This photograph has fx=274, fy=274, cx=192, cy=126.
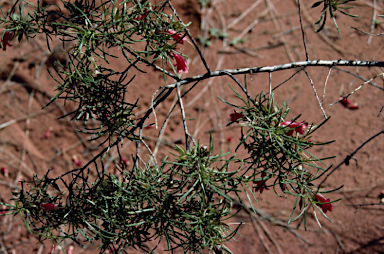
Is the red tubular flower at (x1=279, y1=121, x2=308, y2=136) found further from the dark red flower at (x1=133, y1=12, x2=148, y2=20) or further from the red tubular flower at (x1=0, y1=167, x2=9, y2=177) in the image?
the red tubular flower at (x1=0, y1=167, x2=9, y2=177)

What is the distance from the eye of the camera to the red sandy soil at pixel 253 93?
209cm

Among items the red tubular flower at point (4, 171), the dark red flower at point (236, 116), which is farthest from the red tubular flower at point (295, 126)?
the red tubular flower at point (4, 171)

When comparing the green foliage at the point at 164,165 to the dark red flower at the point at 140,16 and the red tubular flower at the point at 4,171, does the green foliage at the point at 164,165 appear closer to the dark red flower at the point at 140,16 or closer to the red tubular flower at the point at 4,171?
the dark red flower at the point at 140,16

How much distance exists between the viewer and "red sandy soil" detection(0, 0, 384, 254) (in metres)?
2.09

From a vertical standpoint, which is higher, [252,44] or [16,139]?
[252,44]

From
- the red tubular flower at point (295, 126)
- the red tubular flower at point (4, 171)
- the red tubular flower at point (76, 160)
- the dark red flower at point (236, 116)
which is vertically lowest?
the red tubular flower at point (295, 126)

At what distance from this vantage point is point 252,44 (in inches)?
108

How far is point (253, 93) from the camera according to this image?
8.36 ft

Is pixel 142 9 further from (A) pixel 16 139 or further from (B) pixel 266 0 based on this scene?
(B) pixel 266 0

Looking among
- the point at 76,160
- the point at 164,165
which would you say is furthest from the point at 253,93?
the point at 164,165

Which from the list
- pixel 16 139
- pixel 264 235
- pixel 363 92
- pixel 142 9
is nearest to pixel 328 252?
pixel 264 235

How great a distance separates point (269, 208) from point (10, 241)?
2023 millimetres

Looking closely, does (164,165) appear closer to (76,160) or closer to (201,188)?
(201,188)

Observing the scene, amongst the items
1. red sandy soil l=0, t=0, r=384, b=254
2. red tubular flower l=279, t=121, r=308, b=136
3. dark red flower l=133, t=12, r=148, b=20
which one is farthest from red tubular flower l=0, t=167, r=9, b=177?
red tubular flower l=279, t=121, r=308, b=136
